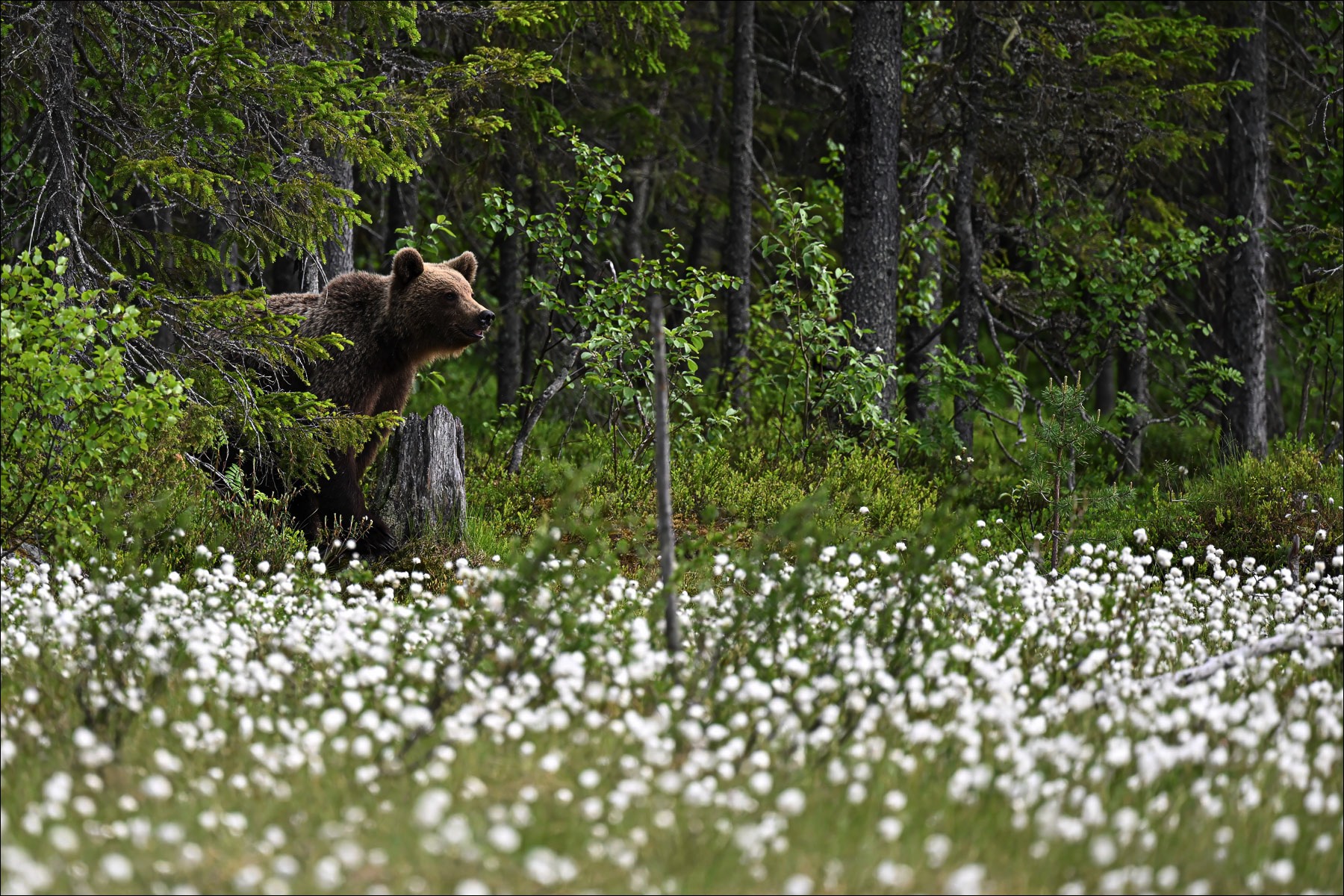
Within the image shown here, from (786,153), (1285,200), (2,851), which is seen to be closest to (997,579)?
(2,851)

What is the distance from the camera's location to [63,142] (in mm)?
8375

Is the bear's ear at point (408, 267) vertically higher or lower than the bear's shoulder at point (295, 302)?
higher

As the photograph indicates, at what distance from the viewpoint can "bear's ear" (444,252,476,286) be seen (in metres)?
11.3

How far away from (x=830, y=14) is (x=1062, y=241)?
6106mm

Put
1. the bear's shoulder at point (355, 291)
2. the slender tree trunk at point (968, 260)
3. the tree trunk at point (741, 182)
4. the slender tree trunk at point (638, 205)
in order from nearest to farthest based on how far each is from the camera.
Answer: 1. the bear's shoulder at point (355, 291)
2. the slender tree trunk at point (968, 260)
3. the tree trunk at point (741, 182)
4. the slender tree trunk at point (638, 205)

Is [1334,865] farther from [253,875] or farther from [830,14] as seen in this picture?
[830,14]

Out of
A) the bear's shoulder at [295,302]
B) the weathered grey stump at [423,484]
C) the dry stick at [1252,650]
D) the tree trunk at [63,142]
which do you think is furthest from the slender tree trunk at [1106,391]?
the tree trunk at [63,142]

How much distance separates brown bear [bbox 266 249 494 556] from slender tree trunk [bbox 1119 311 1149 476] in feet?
25.2

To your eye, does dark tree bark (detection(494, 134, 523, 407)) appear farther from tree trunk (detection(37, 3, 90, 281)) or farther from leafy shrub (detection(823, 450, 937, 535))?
tree trunk (detection(37, 3, 90, 281))

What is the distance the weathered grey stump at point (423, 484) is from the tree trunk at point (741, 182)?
17.7 feet

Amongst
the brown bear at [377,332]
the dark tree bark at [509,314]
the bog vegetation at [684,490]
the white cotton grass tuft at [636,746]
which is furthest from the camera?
the dark tree bark at [509,314]

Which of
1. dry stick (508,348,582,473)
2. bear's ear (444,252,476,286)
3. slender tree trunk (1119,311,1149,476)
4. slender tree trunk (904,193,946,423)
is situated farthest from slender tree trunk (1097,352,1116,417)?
bear's ear (444,252,476,286)

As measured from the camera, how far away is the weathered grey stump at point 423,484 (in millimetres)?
10461

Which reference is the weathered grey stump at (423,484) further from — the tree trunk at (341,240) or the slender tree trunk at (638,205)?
the slender tree trunk at (638,205)
